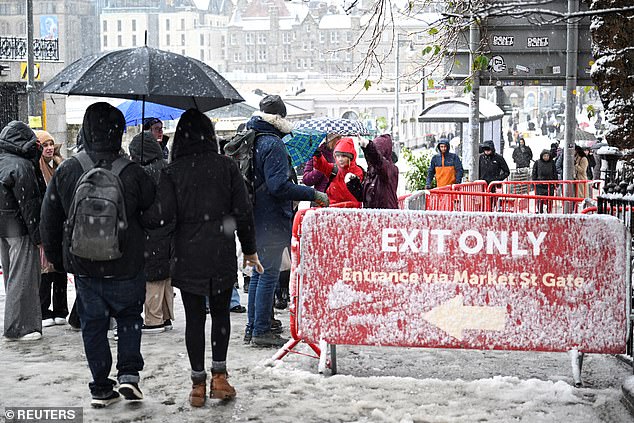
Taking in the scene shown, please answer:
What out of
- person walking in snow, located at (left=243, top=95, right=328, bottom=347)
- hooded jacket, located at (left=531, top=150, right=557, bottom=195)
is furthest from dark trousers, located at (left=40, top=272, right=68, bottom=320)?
hooded jacket, located at (left=531, top=150, right=557, bottom=195)

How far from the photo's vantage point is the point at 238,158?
803cm

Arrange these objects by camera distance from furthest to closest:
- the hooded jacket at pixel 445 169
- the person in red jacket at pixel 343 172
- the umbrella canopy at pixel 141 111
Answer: the hooded jacket at pixel 445 169, the umbrella canopy at pixel 141 111, the person in red jacket at pixel 343 172

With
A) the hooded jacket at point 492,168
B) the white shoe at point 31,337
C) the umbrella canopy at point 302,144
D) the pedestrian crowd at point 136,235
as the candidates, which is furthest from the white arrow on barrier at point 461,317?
the hooded jacket at point 492,168

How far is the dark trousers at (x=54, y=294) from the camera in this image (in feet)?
29.8

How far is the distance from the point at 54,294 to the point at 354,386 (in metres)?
3.65

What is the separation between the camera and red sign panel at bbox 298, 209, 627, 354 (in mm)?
6777

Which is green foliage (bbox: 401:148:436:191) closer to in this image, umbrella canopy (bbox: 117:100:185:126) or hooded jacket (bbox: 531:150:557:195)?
hooded jacket (bbox: 531:150:557:195)

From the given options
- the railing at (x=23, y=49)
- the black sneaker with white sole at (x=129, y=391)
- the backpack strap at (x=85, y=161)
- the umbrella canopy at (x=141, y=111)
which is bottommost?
the black sneaker with white sole at (x=129, y=391)

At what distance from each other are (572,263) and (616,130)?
984 mm

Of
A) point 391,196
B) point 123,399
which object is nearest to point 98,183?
point 123,399

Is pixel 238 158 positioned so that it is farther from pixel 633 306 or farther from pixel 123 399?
pixel 633 306

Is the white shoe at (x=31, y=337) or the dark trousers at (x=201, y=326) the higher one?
the dark trousers at (x=201, y=326)

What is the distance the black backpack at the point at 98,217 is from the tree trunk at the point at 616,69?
134 inches

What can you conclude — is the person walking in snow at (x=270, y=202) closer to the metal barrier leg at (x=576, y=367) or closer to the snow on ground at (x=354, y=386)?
the snow on ground at (x=354, y=386)
